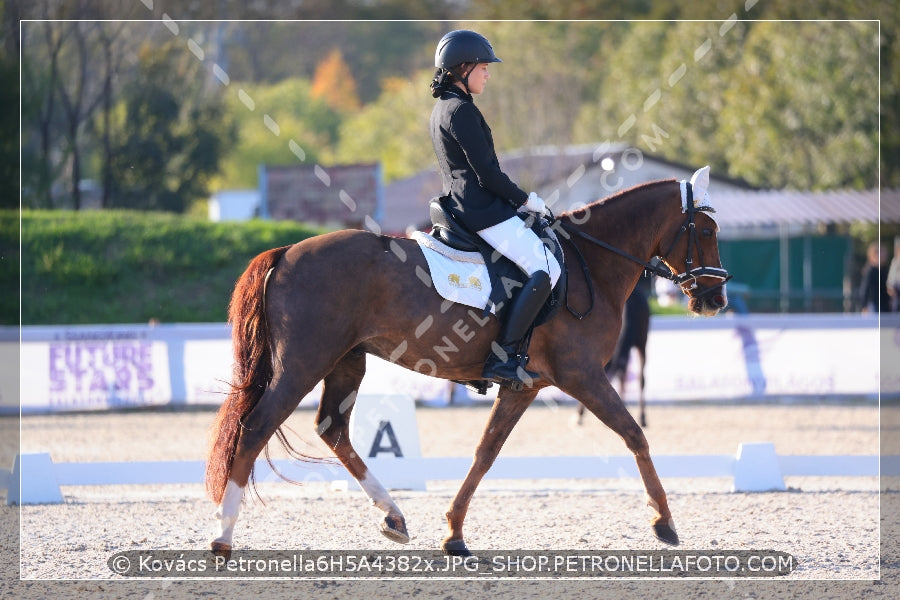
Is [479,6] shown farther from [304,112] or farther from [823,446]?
[823,446]

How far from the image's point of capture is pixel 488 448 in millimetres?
5820

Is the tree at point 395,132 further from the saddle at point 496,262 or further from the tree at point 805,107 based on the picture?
the saddle at point 496,262

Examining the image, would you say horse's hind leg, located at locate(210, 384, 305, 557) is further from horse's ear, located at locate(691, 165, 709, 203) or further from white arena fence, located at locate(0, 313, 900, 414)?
white arena fence, located at locate(0, 313, 900, 414)

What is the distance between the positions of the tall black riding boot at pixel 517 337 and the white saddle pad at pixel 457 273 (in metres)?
0.14

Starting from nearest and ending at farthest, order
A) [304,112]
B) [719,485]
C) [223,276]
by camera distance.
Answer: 1. [719,485]
2. [223,276]
3. [304,112]

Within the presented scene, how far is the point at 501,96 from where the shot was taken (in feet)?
103

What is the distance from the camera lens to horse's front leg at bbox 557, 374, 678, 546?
219 inches

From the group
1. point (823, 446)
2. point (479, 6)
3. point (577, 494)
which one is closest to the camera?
point (577, 494)

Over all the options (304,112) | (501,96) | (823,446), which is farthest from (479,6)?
(823,446)

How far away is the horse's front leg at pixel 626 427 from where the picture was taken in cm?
555

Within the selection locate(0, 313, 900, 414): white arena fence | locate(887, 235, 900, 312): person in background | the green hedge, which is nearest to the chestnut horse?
locate(0, 313, 900, 414): white arena fence

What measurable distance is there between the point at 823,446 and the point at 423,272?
20.4ft

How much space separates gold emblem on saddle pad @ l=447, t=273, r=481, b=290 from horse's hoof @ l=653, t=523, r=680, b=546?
5.32 ft

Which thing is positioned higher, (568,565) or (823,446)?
(568,565)
